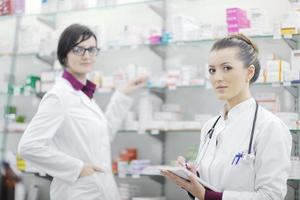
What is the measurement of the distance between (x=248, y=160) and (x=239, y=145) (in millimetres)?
95

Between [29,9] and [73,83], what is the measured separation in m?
2.73

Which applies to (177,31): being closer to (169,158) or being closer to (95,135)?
(169,158)

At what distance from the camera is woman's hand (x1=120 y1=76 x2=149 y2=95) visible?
11.6 ft

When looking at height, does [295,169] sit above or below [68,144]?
below

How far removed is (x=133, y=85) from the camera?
3607 millimetres

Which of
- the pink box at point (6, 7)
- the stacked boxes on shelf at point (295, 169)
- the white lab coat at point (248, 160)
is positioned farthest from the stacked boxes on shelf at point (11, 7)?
the white lab coat at point (248, 160)

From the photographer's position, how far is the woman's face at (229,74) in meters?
2.00

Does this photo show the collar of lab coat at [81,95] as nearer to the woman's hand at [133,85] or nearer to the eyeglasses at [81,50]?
the eyeglasses at [81,50]

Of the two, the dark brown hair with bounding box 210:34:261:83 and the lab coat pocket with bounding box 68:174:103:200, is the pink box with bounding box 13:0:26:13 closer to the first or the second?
the lab coat pocket with bounding box 68:174:103:200

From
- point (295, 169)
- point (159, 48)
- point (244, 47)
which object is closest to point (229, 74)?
point (244, 47)

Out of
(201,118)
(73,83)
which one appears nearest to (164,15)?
(201,118)

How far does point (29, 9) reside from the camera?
5.20 m

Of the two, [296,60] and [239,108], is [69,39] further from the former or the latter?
[296,60]

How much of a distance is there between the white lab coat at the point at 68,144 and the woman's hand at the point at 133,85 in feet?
2.45
